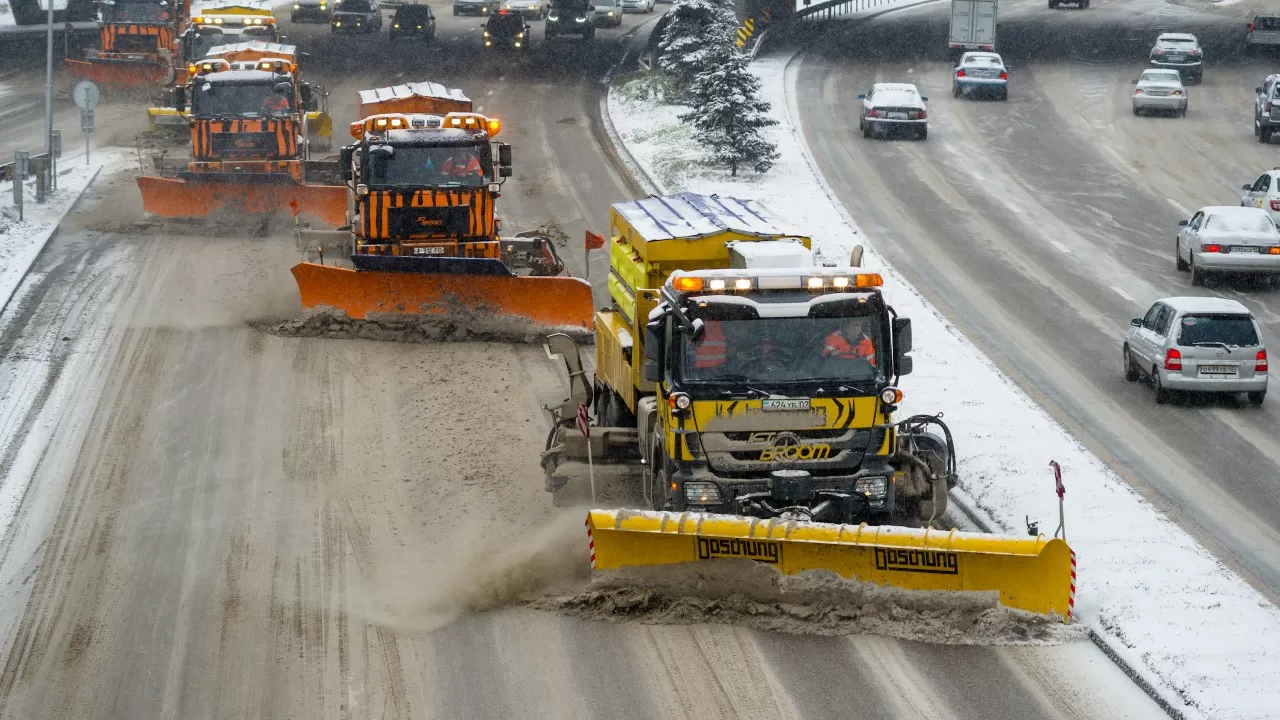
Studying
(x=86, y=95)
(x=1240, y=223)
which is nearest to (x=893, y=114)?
(x=1240, y=223)

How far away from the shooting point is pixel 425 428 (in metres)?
17.7

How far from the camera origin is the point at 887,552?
1184 cm

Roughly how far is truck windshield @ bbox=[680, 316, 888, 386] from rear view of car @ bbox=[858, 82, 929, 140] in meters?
29.7

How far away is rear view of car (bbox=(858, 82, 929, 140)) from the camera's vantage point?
41.3 m

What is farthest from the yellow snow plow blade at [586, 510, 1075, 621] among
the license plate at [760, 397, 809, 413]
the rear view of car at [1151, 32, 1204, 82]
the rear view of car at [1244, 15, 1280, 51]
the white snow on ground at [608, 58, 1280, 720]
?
the rear view of car at [1244, 15, 1280, 51]

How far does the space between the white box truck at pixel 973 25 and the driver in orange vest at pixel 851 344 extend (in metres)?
44.0

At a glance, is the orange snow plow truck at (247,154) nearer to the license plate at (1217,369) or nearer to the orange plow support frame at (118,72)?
the orange plow support frame at (118,72)

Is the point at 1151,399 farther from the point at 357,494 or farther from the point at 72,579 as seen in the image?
the point at 72,579

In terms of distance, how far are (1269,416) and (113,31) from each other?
33847mm

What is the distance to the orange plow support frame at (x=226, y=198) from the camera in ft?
92.5

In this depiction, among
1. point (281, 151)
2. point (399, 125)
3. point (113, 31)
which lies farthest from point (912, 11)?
point (399, 125)

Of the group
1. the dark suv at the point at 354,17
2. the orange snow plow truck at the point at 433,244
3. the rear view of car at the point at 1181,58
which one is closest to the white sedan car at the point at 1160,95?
→ the rear view of car at the point at 1181,58

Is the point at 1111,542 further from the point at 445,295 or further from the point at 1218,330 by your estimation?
the point at 445,295

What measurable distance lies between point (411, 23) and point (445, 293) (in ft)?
123
